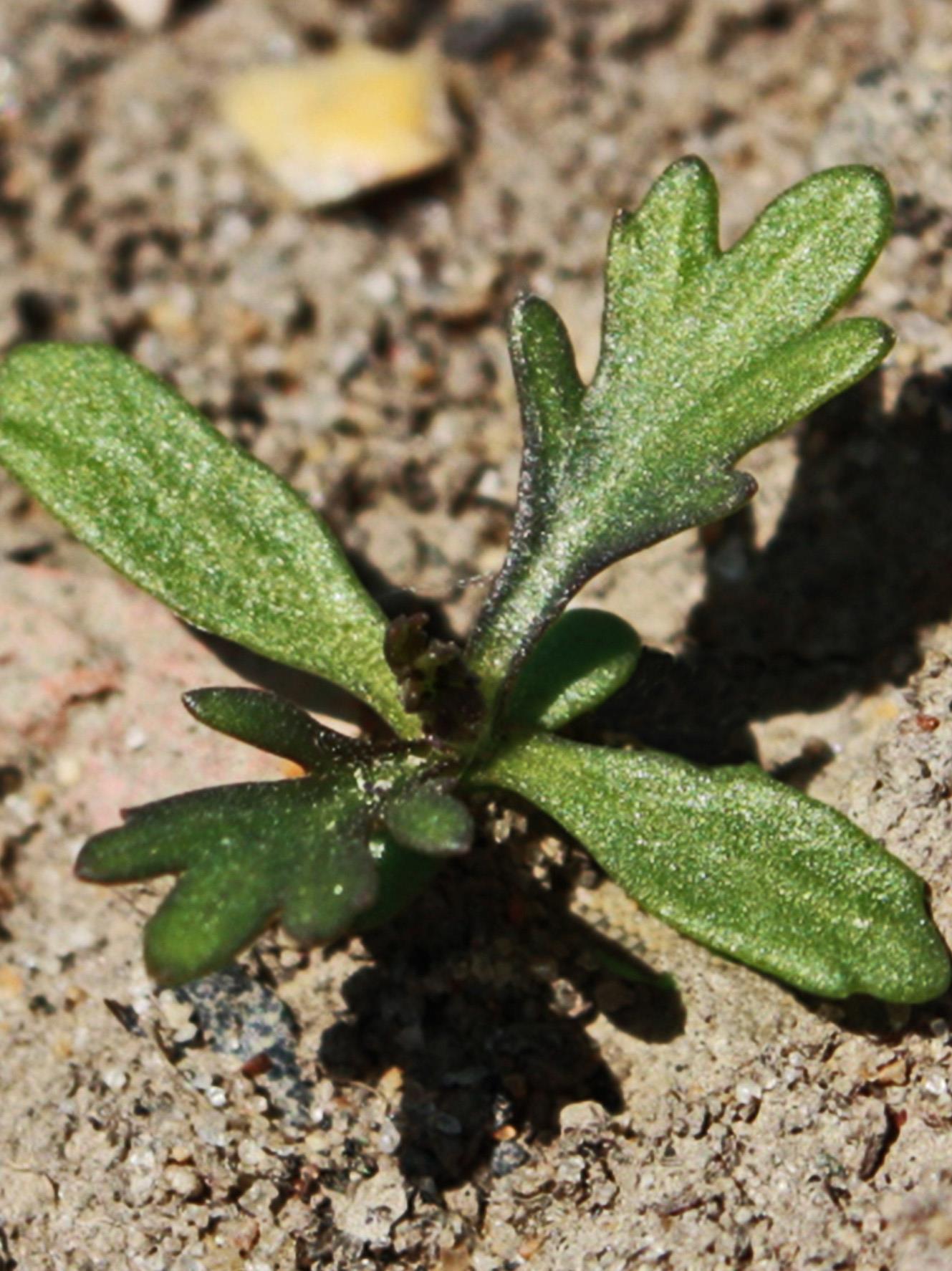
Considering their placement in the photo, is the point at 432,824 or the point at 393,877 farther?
the point at 393,877

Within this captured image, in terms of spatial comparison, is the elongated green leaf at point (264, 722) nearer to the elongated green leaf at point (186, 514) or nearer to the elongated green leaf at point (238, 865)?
the elongated green leaf at point (238, 865)

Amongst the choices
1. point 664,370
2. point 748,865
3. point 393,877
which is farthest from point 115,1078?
point 664,370

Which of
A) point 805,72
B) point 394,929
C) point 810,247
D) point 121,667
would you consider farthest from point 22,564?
point 805,72

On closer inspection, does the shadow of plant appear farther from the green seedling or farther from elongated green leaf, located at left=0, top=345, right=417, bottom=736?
elongated green leaf, located at left=0, top=345, right=417, bottom=736

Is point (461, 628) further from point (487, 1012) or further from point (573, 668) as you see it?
point (487, 1012)

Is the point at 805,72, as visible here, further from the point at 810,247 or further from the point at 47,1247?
the point at 47,1247

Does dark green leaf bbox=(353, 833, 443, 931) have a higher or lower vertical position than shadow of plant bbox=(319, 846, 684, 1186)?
higher

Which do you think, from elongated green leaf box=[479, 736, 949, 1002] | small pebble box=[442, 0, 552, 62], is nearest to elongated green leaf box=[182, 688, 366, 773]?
elongated green leaf box=[479, 736, 949, 1002]
